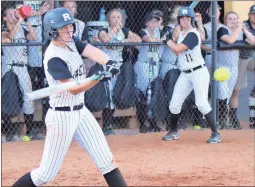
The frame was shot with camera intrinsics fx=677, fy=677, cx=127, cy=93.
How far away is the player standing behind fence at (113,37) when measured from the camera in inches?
372

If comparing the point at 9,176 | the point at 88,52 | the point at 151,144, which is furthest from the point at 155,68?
the point at 88,52

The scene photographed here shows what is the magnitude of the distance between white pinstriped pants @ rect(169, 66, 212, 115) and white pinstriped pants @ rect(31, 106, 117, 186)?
3.82 metres

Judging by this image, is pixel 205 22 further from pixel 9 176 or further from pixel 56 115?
pixel 56 115

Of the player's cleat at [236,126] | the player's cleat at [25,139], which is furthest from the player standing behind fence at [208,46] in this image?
the player's cleat at [25,139]

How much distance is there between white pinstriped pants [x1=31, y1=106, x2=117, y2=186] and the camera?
5090 mm

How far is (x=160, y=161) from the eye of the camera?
7.69m

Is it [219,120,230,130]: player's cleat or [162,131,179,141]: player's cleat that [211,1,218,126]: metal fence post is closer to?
[219,120,230,130]: player's cleat

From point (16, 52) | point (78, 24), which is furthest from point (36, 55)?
point (78, 24)

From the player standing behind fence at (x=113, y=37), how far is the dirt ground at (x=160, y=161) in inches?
14.1

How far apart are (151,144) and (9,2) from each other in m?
3.01

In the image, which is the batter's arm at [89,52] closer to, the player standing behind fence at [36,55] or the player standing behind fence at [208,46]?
the player standing behind fence at [36,55]

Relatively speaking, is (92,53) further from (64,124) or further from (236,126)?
(236,126)

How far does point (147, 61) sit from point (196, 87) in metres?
1.19

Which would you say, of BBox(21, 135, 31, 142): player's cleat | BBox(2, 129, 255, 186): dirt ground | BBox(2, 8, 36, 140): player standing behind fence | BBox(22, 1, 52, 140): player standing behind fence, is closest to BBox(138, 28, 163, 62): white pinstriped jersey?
BBox(2, 129, 255, 186): dirt ground
